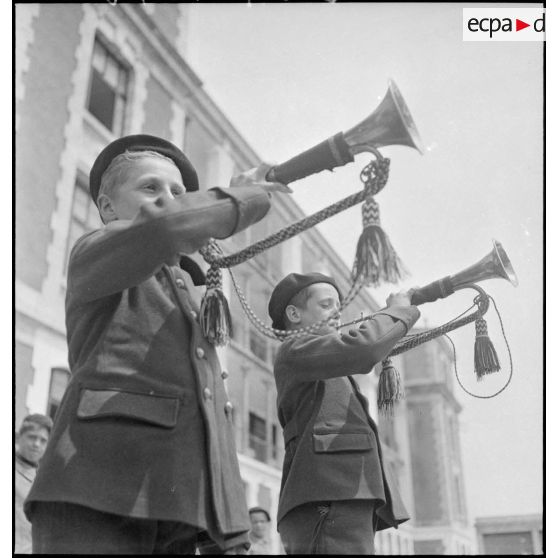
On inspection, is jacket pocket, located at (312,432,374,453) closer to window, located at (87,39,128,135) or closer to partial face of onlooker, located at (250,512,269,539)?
partial face of onlooker, located at (250,512,269,539)

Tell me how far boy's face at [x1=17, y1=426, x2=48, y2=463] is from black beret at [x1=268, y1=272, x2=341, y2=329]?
1604 mm

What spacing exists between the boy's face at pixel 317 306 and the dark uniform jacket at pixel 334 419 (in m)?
0.22

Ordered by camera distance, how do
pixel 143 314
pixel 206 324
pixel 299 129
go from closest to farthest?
pixel 143 314, pixel 206 324, pixel 299 129

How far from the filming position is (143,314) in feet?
4.65

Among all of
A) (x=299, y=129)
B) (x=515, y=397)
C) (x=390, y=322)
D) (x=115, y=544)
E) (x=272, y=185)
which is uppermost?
(x=299, y=129)

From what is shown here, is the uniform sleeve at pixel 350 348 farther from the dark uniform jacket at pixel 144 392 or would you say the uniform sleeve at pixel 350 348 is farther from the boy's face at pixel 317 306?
the dark uniform jacket at pixel 144 392

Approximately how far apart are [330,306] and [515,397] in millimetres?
993

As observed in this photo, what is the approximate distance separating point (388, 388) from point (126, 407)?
1.15 meters

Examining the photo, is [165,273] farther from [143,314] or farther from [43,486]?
[43,486]

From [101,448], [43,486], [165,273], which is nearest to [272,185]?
[165,273]

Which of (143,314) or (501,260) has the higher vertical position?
(501,260)

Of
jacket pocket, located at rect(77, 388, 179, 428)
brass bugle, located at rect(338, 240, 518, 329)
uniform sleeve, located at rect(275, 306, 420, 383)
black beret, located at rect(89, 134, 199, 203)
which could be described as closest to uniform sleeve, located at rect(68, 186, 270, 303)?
jacket pocket, located at rect(77, 388, 179, 428)

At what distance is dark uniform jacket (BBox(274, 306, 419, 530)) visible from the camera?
1.91 m

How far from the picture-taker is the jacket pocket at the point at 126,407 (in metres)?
1.26
